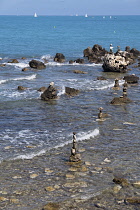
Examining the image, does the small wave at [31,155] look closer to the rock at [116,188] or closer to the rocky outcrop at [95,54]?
the rock at [116,188]

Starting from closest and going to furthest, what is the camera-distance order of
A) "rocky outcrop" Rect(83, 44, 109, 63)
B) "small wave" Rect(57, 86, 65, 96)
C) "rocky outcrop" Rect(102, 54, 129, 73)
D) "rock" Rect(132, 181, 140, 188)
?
"rock" Rect(132, 181, 140, 188), "small wave" Rect(57, 86, 65, 96), "rocky outcrop" Rect(102, 54, 129, 73), "rocky outcrop" Rect(83, 44, 109, 63)

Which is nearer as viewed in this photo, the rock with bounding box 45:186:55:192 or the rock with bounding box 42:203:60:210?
the rock with bounding box 42:203:60:210

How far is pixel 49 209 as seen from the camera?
19453 millimetres

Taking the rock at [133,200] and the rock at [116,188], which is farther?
the rock at [116,188]

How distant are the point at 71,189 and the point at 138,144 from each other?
29.6 ft

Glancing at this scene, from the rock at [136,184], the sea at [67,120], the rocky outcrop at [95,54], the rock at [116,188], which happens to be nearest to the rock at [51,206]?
the rock at [116,188]

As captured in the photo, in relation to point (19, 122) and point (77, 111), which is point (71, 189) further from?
point (77, 111)

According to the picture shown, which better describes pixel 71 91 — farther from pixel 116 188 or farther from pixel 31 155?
pixel 116 188

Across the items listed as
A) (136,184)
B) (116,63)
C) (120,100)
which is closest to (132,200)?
(136,184)

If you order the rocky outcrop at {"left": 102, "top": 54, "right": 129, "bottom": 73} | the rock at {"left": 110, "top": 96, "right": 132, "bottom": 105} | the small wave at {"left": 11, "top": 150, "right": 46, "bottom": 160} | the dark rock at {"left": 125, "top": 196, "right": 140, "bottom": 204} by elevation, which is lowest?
the dark rock at {"left": 125, "top": 196, "right": 140, "bottom": 204}

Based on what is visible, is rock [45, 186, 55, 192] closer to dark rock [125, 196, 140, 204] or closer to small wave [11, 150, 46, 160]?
dark rock [125, 196, 140, 204]

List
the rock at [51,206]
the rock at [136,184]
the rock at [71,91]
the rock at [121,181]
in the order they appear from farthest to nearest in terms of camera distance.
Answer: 1. the rock at [71,91]
2. the rock at [121,181]
3. the rock at [136,184]
4. the rock at [51,206]

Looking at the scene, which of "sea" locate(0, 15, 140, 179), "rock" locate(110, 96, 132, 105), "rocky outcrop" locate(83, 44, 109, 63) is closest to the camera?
"sea" locate(0, 15, 140, 179)

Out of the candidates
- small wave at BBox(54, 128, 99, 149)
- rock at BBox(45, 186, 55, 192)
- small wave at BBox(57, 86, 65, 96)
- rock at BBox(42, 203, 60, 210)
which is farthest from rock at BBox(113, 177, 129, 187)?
small wave at BBox(57, 86, 65, 96)
